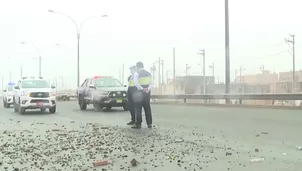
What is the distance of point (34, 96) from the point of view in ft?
62.0

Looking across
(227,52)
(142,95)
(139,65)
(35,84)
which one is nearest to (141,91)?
(142,95)

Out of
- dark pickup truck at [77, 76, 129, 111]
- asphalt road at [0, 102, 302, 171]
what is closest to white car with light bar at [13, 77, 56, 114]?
dark pickup truck at [77, 76, 129, 111]

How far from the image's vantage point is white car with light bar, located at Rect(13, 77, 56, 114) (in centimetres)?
1878

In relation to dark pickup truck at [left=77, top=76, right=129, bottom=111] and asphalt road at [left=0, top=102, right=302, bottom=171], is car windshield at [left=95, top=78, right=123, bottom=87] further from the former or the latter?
asphalt road at [left=0, top=102, right=302, bottom=171]

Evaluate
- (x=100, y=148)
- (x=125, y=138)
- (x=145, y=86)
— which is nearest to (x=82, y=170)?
(x=100, y=148)

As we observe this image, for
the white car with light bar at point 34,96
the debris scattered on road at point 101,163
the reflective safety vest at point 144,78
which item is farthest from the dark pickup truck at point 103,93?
the debris scattered on road at point 101,163

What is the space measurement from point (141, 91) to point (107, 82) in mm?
9946

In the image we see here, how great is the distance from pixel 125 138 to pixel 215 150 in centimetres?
245

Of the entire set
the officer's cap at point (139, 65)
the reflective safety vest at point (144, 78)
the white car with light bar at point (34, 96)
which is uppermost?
the officer's cap at point (139, 65)

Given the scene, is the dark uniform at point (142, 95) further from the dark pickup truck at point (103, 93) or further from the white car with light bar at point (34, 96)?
the white car with light bar at point (34, 96)

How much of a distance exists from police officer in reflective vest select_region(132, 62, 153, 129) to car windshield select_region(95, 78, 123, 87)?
953 centimetres

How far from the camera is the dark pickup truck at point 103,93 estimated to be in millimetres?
19230

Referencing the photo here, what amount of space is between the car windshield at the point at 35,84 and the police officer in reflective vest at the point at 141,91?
10.2 meters

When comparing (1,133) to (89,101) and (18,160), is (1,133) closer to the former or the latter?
(18,160)
